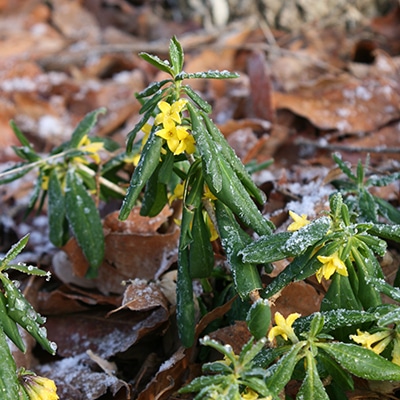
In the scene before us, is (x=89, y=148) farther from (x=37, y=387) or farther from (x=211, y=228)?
(x=37, y=387)

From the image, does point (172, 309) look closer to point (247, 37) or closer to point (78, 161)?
point (78, 161)

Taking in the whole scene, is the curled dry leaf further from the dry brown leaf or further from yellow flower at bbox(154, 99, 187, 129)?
the dry brown leaf

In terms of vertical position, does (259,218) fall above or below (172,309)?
above

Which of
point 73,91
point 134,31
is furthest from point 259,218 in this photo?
point 134,31

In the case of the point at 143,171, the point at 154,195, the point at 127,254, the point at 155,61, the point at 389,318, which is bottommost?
the point at 127,254

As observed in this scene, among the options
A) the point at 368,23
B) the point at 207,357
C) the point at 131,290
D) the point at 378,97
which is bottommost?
the point at 207,357

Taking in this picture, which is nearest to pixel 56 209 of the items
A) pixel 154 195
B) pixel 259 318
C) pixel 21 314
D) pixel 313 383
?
pixel 154 195
